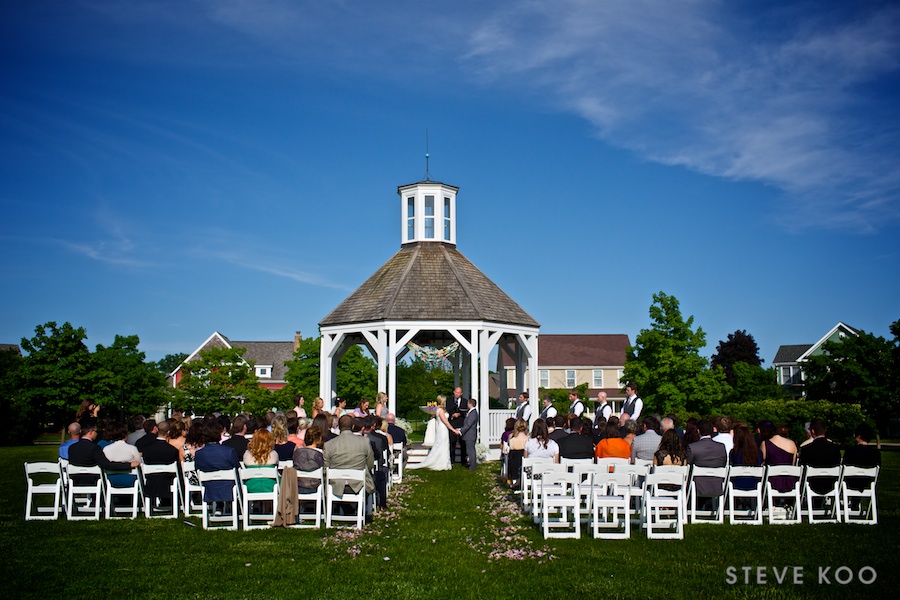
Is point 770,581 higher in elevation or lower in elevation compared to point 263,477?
lower

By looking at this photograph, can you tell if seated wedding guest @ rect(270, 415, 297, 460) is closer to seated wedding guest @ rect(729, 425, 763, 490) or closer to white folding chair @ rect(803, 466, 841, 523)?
seated wedding guest @ rect(729, 425, 763, 490)

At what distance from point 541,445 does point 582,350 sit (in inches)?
2246

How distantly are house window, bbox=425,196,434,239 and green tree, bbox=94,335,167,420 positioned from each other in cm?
2282

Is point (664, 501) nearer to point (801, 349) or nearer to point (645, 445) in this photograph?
point (645, 445)

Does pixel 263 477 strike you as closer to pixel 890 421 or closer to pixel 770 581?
pixel 770 581

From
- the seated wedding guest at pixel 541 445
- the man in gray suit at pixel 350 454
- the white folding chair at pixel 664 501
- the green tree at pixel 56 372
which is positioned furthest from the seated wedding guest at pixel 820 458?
the green tree at pixel 56 372

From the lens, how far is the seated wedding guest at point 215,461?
36.2ft

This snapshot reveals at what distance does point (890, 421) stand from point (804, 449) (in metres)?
47.8

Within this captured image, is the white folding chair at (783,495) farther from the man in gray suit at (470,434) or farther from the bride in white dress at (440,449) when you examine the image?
the bride in white dress at (440,449)

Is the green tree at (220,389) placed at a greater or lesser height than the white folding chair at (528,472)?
greater

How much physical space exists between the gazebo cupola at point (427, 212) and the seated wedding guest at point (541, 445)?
45.8 ft

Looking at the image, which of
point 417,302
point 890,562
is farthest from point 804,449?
point 417,302

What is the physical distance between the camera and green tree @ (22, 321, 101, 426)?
40.2 m

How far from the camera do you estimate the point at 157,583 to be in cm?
806
